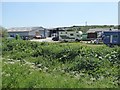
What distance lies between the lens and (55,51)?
54.4 ft

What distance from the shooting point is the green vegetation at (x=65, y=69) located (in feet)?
27.5

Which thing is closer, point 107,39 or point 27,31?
point 107,39

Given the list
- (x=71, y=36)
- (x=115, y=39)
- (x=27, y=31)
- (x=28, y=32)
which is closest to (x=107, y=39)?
(x=115, y=39)

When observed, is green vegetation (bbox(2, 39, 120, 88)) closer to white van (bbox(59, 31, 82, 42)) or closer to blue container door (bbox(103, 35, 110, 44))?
blue container door (bbox(103, 35, 110, 44))

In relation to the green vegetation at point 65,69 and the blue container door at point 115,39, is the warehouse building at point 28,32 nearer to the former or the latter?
the blue container door at point 115,39

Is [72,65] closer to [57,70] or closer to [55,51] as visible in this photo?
[57,70]

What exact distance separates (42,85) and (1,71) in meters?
2.66

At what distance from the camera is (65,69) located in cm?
1241

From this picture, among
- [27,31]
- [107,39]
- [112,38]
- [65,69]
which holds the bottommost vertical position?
[65,69]

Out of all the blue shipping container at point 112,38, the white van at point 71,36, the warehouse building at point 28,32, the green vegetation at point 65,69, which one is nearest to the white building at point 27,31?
the warehouse building at point 28,32

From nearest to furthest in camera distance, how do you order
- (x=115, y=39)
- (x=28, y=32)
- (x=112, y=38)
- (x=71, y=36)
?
(x=115, y=39), (x=112, y=38), (x=71, y=36), (x=28, y=32)

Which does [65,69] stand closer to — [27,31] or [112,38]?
[112,38]

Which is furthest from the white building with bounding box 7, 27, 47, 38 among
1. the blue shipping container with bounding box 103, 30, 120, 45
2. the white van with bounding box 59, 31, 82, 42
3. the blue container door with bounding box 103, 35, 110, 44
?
the blue shipping container with bounding box 103, 30, 120, 45

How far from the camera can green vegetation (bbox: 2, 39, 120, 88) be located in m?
8.38
